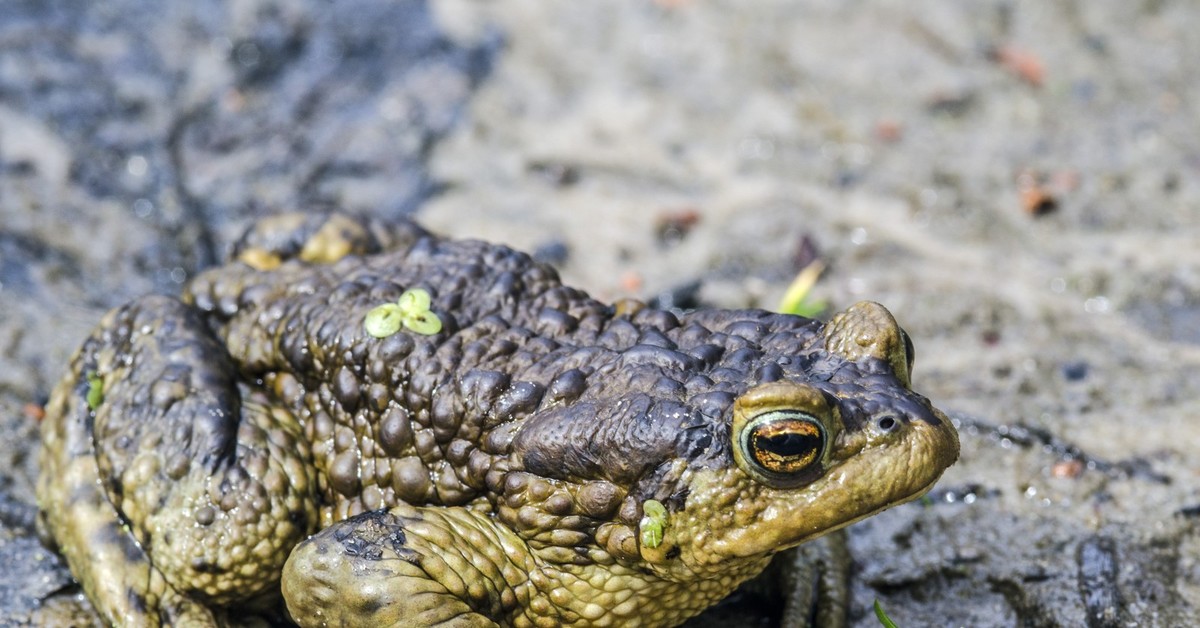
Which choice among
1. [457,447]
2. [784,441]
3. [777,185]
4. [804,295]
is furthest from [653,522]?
[777,185]

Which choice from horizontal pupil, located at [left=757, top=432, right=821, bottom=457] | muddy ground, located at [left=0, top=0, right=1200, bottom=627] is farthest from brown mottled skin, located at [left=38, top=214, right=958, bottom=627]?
muddy ground, located at [left=0, top=0, right=1200, bottom=627]

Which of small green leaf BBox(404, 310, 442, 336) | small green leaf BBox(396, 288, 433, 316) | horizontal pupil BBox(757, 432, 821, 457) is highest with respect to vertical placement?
small green leaf BBox(396, 288, 433, 316)

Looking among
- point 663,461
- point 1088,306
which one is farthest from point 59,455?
point 1088,306

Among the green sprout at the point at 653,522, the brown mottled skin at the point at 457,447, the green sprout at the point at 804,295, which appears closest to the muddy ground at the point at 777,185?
the green sprout at the point at 804,295

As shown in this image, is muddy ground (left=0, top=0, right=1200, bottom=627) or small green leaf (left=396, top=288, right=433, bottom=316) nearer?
small green leaf (left=396, top=288, right=433, bottom=316)

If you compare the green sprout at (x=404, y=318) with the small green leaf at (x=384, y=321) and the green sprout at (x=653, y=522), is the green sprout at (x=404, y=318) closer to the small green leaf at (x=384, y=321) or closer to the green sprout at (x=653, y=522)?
the small green leaf at (x=384, y=321)

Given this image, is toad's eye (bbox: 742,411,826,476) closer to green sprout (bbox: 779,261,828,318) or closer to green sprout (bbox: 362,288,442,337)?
green sprout (bbox: 362,288,442,337)

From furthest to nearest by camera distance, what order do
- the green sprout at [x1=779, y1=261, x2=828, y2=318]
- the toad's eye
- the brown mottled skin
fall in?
1. the green sprout at [x1=779, y1=261, x2=828, y2=318]
2. the brown mottled skin
3. the toad's eye
